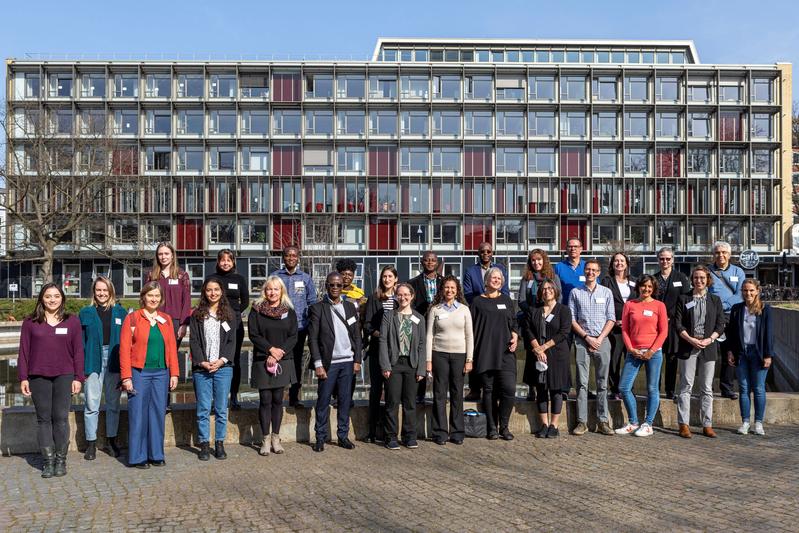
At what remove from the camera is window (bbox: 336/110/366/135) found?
52.8 m

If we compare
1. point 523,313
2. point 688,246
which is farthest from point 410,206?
point 523,313

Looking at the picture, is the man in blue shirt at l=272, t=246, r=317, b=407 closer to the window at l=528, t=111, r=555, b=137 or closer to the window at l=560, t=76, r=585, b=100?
the window at l=528, t=111, r=555, b=137

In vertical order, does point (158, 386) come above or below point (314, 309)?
below

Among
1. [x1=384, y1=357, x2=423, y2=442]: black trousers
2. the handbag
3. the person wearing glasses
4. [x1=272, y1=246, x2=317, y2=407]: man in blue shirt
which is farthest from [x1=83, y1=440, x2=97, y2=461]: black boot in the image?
the person wearing glasses

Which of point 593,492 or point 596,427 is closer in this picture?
point 593,492

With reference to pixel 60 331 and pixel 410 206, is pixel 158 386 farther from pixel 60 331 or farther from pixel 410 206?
pixel 410 206

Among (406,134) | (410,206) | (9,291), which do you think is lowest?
(9,291)

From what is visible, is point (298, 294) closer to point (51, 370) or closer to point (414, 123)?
point (51, 370)

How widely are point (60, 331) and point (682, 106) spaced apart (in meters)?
53.9

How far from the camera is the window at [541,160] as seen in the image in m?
53.5

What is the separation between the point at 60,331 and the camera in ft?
23.2

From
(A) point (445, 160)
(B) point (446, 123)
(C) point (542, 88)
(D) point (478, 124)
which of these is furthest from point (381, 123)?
(C) point (542, 88)

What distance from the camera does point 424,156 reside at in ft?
175

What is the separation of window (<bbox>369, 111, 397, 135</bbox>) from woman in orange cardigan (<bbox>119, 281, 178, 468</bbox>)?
1835 inches
